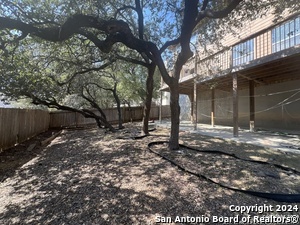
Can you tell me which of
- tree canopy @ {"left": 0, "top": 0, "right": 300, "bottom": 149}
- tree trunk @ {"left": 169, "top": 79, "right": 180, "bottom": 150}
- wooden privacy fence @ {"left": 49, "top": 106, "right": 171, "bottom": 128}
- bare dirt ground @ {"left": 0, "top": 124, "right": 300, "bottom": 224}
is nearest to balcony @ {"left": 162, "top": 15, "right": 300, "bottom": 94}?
tree canopy @ {"left": 0, "top": 0, "right": 300, "bottom": 149}

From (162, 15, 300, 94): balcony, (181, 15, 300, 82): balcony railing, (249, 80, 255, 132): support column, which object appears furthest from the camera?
(249, 80, 255, 132): support column

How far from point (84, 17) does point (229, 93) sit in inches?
397

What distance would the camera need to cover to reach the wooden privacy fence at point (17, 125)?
5782 mm

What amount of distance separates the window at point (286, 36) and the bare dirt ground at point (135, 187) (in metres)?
4.66

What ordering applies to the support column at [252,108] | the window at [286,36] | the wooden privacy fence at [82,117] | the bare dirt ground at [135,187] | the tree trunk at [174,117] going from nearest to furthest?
the bare dirt ground at [135,187]
the tree trunk at [174,117]
the window at [286,36]
the support column at [252,108]
the wooden privacy fence at [82,117]

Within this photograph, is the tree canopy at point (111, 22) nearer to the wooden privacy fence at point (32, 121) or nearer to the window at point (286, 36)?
the window at point (286, 36)

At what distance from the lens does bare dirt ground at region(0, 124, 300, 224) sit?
91.5 inches

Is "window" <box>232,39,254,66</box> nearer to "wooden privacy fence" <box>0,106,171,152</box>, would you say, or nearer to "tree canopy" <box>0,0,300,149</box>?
"tree canopy" <box>0,0,300,149</box>

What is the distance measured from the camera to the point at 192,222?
216cm

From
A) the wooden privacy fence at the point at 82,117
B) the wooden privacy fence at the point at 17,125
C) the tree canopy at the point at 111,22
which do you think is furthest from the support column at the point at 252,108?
the wooden privacy fence at the point at 82,117

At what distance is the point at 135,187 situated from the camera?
305cm

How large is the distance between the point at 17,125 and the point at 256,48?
9.69 metres

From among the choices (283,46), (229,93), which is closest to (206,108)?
(229,93)

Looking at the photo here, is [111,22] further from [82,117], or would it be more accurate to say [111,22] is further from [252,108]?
[82,117]
